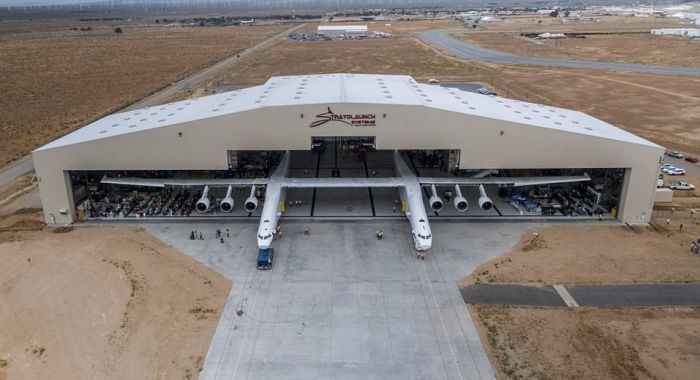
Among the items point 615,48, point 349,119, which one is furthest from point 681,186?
point 615,48

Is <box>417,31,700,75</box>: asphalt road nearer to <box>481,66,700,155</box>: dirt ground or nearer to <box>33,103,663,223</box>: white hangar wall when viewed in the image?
<box>481,66,700,155</box>: dirt ground

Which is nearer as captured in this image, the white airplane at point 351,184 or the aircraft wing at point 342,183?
the white airplane at point 351,184

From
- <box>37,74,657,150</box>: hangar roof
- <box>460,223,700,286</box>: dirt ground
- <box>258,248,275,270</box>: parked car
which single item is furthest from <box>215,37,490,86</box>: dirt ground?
<box>258,248,275,270</box>: parked car

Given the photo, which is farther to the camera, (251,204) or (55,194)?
(55,194)

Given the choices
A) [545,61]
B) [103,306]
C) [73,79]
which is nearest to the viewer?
[103,306]

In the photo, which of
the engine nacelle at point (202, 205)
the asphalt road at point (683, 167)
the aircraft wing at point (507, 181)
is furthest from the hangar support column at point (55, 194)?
the asphalt road at point (683, 167)

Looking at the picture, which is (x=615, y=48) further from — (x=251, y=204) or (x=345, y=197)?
(x=251, y=204)

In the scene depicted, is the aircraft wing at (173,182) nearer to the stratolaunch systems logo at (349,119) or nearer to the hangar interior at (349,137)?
the hangar interior at (349,137)
